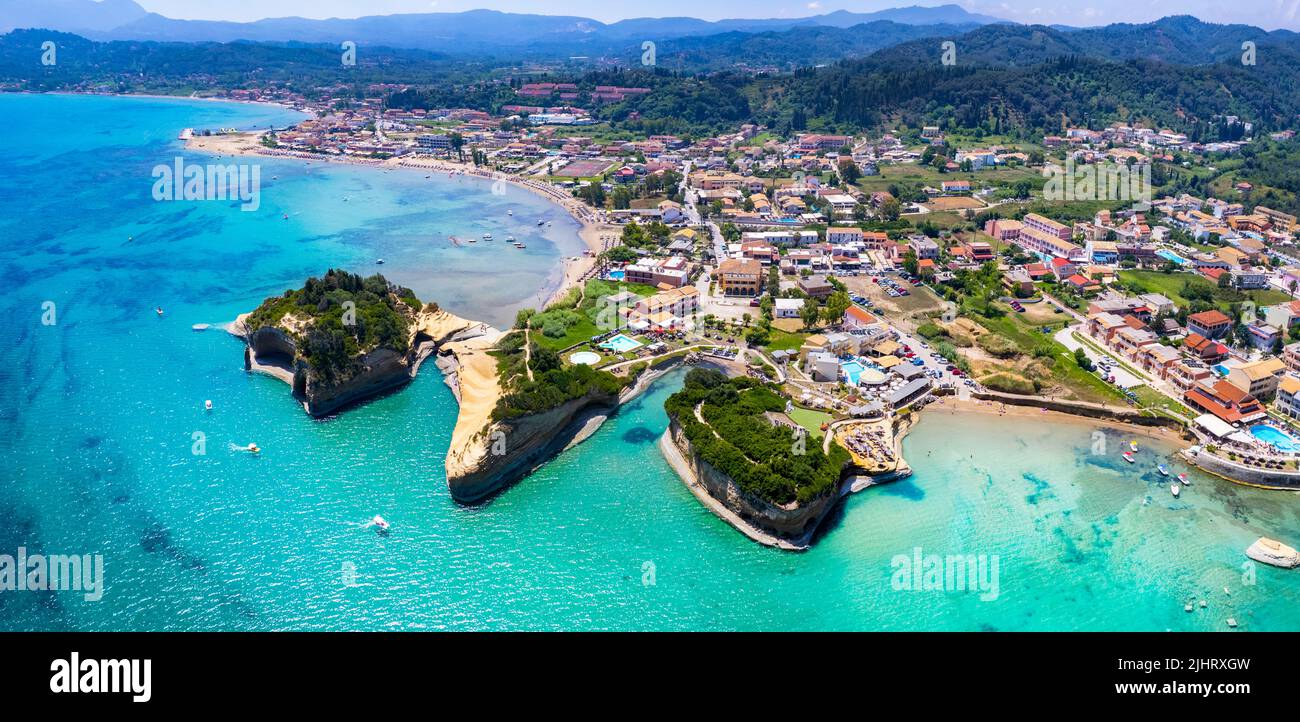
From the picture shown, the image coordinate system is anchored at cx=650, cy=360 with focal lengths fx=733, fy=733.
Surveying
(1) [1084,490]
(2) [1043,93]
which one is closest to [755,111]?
(2) [1043,93]

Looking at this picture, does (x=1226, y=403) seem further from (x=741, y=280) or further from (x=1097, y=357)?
(x=741, y=280)

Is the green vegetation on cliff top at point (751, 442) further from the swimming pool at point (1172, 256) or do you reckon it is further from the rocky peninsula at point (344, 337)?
the swimming pool at point (1172, 256)

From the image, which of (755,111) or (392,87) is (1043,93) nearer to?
(755,111)

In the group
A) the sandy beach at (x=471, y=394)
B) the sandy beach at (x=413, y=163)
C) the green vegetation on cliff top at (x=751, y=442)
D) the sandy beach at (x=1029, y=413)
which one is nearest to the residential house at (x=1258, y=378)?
the sandy beach at (x=1029, y=413)

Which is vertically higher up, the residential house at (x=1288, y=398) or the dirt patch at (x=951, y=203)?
the dirt patch at (x=951, y=203)

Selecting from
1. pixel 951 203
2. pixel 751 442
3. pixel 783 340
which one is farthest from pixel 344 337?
pixel 951 203

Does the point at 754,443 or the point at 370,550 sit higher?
the point at 754,443

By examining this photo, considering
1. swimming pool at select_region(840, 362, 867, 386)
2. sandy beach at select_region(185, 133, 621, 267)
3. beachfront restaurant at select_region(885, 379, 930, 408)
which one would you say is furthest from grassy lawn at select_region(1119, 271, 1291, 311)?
sandy beach at select_region(185, 133, 621, 267)

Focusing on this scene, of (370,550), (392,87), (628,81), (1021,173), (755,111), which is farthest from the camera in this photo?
(392,87)
